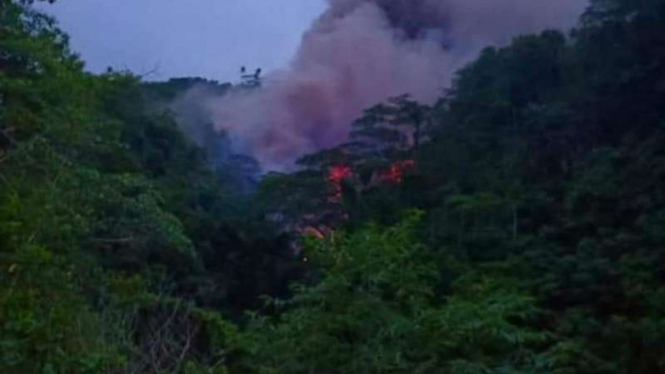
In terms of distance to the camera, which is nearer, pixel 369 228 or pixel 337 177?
pixel 369 228

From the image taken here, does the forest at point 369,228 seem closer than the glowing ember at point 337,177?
Yes

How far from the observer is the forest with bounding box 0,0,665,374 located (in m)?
7.27

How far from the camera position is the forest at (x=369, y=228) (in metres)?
7.27

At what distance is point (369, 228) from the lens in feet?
32.0

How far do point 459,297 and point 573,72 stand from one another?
4.91 m

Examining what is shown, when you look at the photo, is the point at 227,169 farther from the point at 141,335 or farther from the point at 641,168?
the point at 141,335

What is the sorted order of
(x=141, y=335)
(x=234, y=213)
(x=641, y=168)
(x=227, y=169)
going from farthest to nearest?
(x=227, y=169)
(x=234, y=213)
(x=641, y=168)
(x=141, y=335)

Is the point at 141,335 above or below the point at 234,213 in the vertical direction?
below

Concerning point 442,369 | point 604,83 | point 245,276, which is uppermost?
point 604,83

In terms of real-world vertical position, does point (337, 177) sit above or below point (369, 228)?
above

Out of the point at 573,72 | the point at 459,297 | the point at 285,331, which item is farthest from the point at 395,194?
the point at 285,331

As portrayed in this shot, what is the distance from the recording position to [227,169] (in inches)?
793

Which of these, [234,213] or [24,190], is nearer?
[24,190]

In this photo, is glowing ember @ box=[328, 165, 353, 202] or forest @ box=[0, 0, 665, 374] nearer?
forest @ box=[0, 0, 665, 374]
